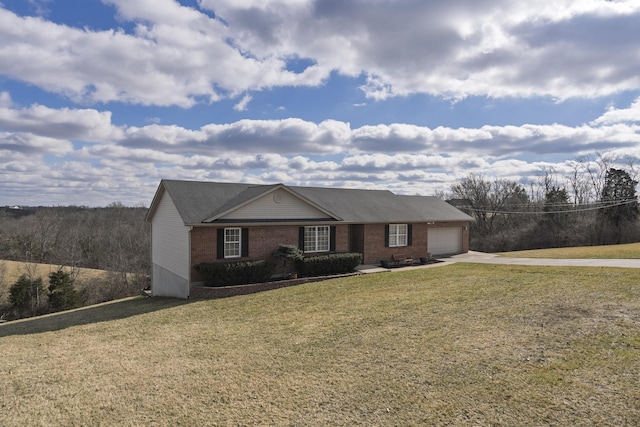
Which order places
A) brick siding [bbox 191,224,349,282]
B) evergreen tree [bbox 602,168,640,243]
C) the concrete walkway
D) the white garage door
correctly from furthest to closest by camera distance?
evergreen tree [bbox 602,168,640,243] < the white garage door < the concrete walkway < brick siding [bbox 191,224,349,282]

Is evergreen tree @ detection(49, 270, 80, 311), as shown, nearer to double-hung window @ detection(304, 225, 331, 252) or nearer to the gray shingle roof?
the gray shingle roof

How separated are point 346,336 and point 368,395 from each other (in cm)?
332

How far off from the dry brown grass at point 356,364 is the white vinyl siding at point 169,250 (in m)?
5.30

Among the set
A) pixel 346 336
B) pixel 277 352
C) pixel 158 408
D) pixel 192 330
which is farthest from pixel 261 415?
pixel 192 330

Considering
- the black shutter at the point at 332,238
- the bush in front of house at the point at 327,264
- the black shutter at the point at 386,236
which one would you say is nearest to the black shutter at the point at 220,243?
the bush in front of house at the point at 327,264

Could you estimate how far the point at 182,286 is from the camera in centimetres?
1903

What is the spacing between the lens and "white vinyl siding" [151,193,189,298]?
18.8 metres

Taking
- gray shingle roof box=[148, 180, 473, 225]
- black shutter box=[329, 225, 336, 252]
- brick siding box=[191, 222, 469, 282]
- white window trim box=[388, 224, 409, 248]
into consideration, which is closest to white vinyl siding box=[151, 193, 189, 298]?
brick siding box=[191, 222, 469, 282]

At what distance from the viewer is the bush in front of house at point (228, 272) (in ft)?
58.3

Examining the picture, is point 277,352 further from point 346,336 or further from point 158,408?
point 158,408

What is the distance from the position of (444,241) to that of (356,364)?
22.4m

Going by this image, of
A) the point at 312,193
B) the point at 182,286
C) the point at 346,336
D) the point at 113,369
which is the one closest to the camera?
the point at 113,369

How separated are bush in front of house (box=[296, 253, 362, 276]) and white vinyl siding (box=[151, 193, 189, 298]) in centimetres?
565

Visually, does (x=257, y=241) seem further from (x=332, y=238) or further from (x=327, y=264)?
(x=332, y=238)
